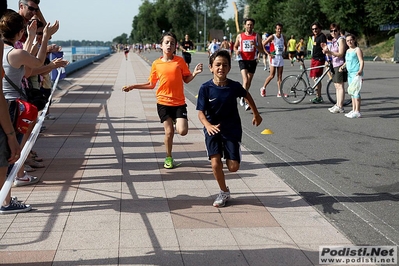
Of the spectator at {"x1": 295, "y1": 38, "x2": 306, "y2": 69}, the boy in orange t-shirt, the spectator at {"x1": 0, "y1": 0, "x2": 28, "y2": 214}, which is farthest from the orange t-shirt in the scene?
the spectator at {"x1": 295, "y1": 38, "x2": 306, "y2": 69}

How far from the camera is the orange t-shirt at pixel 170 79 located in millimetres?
6695

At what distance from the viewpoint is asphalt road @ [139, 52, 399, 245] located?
5.02 m

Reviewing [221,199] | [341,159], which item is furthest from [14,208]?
[341,159]

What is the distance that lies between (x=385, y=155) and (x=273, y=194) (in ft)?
8.83

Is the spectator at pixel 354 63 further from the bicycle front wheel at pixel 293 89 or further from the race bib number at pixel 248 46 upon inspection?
the bicycle front wheel at pixel 293 89

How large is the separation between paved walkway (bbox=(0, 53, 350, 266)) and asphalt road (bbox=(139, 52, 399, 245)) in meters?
0.25

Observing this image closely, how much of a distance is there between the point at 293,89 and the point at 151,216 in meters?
9.25

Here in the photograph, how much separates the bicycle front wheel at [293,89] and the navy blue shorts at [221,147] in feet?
28.0

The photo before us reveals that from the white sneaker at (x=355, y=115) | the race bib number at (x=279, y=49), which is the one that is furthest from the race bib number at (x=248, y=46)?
the white sneaker at (x=355, y=115)

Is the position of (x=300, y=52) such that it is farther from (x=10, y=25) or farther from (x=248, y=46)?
(x=10, y=25)

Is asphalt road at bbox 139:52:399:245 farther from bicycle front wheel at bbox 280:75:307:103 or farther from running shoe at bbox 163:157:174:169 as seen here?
running shoe at bbox 163:157:174:169

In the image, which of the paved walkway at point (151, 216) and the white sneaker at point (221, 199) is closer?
the paved walkway at point (151, 216)

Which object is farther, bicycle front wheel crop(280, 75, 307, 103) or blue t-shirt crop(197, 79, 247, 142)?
bicycle front wheel crop(280, 75, 307, 103)

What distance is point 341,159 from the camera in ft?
24.5
